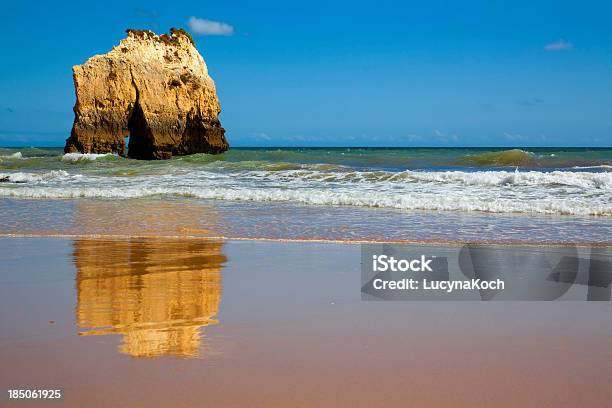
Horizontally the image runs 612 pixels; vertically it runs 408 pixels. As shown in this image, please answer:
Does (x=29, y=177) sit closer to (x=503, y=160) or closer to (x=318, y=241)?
(x=318, y=241)

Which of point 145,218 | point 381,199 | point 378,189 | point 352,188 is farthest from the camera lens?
point 352,188

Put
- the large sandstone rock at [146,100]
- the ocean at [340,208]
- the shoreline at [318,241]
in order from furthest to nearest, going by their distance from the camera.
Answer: the large sandstone rock at [146,100] → the ocean at [340,208] → the shoreline at [318,241]

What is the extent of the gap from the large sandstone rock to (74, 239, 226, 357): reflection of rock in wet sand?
28.0m

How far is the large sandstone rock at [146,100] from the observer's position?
3328 cm

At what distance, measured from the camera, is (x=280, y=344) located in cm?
335

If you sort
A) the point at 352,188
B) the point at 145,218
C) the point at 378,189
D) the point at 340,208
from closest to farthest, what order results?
the point at 145,218, the point at 340,208, the point at 378,189, the point at 352,188

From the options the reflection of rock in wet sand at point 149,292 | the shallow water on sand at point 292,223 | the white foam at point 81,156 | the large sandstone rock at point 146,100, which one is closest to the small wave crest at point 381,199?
the shallow water on sand at point 292,223

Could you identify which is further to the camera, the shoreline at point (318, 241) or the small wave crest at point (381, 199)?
the small wave crest at point (381, 199)

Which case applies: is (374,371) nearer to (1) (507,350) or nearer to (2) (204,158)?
(1) (507,350)

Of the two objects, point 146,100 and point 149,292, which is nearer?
point 149,292

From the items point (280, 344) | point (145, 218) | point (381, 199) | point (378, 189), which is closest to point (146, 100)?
point (378, 189)

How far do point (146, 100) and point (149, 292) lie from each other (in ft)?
102

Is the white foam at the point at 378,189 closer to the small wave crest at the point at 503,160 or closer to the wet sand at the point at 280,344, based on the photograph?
the wet sand at the point at 280,344

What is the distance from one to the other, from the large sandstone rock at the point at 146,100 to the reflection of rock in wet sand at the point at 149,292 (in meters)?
28.0
